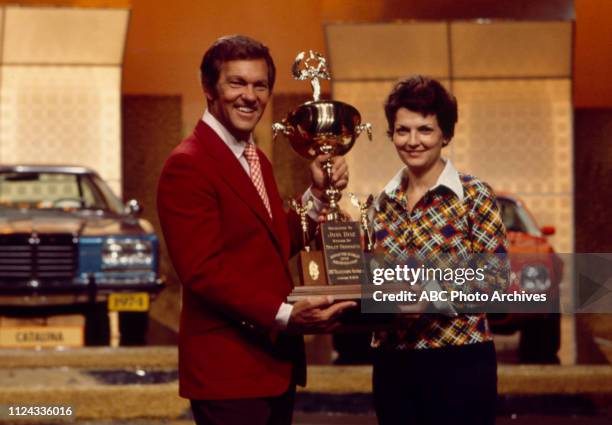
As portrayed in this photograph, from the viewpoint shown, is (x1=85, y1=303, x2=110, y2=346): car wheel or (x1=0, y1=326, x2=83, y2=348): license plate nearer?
(x1=0, y1=326, x2=83, y2=348): license plate

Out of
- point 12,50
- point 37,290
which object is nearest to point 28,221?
point 37,290

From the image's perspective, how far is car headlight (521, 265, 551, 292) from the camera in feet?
25.9

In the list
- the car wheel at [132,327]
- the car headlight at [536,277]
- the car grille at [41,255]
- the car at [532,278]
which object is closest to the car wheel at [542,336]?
the car at [532,278]

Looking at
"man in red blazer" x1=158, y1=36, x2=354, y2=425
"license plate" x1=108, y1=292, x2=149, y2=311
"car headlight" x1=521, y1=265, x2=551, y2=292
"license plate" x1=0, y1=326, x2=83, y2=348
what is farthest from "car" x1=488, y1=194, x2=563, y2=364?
"man in red blazer" x1=158, y1=36, x2=354, y2=425

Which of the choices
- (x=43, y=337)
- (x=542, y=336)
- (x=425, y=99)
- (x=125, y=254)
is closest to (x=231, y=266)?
(x=425, y=99)

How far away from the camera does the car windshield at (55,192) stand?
858 centimetres

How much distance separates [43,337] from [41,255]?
2.35 feet

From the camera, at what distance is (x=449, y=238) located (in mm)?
2854

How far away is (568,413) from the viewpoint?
6215 millimetres

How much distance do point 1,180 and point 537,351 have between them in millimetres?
4618

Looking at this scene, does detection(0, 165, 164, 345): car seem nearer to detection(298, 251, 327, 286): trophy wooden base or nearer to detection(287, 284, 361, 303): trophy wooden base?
detection(298, 251, 327, 286): trophy wooden base

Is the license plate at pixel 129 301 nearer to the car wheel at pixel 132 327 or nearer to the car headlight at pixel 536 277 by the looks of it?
the car wheel at pixel 132 327

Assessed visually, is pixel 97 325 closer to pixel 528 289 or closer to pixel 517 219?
pixel 528 289

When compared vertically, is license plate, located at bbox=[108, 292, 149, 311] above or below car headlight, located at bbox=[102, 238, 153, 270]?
below
